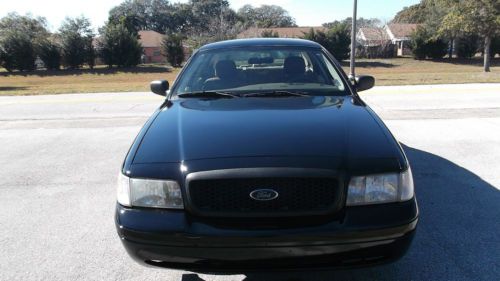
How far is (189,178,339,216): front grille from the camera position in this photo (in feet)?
7.41

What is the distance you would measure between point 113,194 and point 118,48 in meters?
40.9

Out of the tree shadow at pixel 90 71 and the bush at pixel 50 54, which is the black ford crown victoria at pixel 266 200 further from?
the bush at pixel 50 54

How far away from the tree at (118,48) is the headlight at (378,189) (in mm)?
43209

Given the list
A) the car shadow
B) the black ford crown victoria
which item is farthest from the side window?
the car shadow

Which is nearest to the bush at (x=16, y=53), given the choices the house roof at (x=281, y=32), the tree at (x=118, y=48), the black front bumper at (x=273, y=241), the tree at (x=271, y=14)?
the tree at (x=118, y=48)

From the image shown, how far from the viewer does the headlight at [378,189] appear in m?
2.31

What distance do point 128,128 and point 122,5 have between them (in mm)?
100691

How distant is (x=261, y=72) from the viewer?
13.2 feet

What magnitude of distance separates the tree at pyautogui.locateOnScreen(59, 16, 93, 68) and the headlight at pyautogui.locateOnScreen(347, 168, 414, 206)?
146ft

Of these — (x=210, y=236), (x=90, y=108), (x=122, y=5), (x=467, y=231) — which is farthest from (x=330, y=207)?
(x=122, y=5)

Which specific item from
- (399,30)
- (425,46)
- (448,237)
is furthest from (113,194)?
(399,30)

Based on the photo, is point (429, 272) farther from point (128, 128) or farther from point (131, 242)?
point (128, 128)

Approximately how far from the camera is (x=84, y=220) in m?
3.87

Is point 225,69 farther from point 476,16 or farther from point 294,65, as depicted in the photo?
point 476,16
